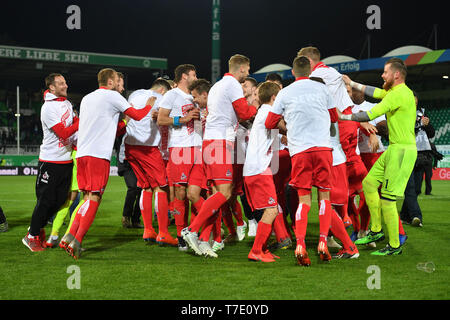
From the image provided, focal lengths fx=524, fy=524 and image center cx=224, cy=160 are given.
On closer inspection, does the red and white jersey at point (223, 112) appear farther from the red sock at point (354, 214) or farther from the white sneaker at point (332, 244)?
the red sock at point (354, 214)

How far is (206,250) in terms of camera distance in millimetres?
5664

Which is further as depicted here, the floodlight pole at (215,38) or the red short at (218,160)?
the floodlight pole at (215,38)

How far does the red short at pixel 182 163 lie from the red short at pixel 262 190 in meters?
1.01

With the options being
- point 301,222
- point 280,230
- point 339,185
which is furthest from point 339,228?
point 280,230

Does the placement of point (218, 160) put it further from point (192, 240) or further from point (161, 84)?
point (161, 84)

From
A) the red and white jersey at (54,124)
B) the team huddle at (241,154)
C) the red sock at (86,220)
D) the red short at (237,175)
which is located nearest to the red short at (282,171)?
the team huddle at (241,154)

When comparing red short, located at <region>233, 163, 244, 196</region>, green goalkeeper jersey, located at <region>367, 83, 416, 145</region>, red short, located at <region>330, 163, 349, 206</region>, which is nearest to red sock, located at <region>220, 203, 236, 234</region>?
red short, located at <region>233, 163, 244, 196</region>

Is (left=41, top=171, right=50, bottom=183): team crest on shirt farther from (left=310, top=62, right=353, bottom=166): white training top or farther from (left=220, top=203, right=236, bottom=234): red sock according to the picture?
(left=310, top=62, right=353, bottom=166): white training top

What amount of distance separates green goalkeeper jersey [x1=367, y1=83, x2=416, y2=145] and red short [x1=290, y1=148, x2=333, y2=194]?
2.96 feet

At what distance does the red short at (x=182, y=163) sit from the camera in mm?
6298

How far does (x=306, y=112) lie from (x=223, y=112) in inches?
41.1

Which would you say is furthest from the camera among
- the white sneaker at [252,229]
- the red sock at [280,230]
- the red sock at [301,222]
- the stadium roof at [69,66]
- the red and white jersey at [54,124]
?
the stadium roof at [69,66]
